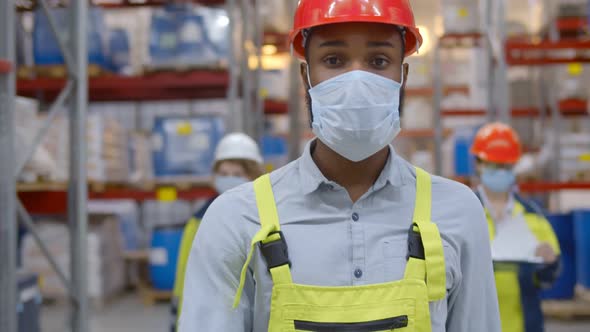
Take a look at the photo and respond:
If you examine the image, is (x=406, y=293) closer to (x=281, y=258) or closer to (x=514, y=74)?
(x=281, y=258)

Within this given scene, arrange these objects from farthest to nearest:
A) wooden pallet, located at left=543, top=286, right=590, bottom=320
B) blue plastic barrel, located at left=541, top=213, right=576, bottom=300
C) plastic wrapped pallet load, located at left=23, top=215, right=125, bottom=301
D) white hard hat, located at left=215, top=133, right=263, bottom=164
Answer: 1. plastic wrapped pallet load, located at left=23, top=215, right=125, bottom=301
2. blue plastic barrel, located at left=541, top=213, right=576, bottom=300
3. wooden pallet, located at left=543, top=286, right=590, bottom=320
4. white hard hat, located at left=215, top=133, right=263, bottom=164

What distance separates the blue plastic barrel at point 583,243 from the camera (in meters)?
7.59

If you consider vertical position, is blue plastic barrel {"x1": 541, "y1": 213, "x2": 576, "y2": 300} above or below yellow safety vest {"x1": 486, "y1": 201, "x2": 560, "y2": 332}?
below

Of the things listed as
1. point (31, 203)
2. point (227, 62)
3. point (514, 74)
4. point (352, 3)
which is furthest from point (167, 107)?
point (352, 3)

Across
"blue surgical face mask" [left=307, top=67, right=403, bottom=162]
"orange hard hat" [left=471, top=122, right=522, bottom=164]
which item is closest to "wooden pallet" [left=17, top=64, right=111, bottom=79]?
"orange hard hat" [left=471, top=122, right=522, bottom=164]

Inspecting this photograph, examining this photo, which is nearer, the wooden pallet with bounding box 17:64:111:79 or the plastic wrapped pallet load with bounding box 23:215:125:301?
the wooden pallet with bounding box 17:64:111:79

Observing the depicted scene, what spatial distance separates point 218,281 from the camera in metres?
1.43

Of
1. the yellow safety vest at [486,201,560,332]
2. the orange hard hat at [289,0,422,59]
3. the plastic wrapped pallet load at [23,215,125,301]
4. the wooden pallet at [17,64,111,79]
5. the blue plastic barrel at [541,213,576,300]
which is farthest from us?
the plastic wrapped pallet load at [23,215,125,301]

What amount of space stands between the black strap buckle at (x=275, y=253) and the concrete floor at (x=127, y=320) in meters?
6.31

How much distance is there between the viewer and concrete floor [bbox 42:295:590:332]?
739 cm

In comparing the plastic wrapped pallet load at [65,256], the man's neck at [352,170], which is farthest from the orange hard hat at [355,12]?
the plastic wrapped pallet load at [65,256]

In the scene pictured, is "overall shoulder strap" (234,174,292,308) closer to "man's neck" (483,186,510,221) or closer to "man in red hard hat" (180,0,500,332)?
"man in red hard hat" (180,0,500,332)

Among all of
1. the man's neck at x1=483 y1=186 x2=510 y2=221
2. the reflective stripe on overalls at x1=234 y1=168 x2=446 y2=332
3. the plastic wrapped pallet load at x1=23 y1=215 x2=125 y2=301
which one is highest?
the reflective stripe on overalls at x1=234 y1=168 x2=446 y2=332

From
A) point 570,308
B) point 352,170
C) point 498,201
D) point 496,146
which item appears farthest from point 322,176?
point 570,308
